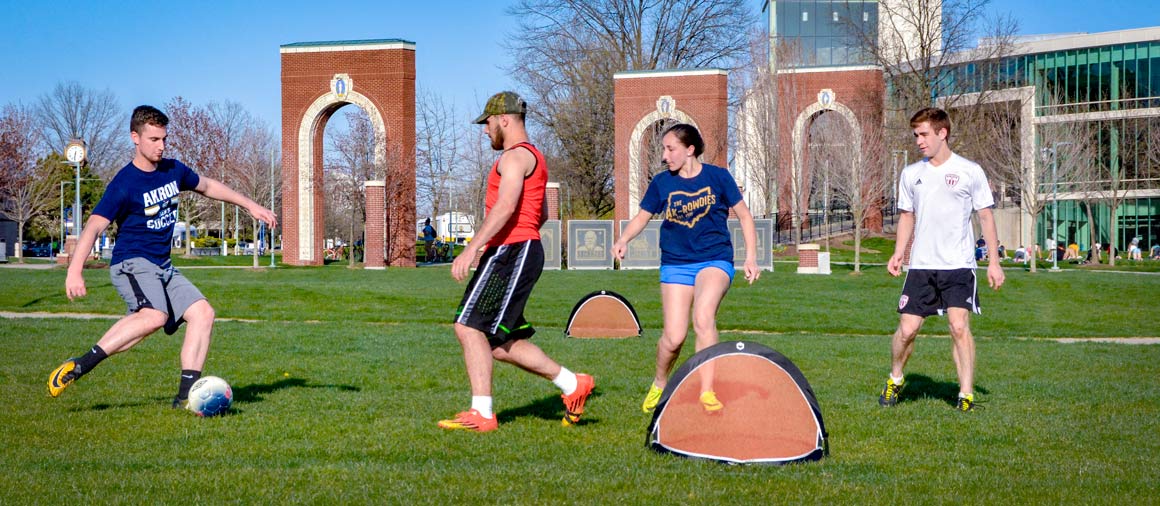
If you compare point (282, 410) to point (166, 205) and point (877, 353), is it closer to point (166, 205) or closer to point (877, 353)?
point (166, 205)

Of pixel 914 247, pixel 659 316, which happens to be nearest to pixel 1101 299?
pixel 659 316

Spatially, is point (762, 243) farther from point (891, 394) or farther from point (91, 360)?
point (91, 360)

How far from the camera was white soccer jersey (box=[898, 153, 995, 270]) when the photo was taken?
7699mm

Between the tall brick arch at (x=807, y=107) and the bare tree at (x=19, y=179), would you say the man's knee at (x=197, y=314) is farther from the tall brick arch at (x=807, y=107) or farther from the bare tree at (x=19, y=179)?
the bare tree at (x=19, y=179)

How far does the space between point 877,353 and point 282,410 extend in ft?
23.7

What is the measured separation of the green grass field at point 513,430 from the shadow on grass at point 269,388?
34 mm

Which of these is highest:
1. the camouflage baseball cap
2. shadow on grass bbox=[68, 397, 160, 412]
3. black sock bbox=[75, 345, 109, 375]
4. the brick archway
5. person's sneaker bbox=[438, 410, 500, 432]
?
the brick archway

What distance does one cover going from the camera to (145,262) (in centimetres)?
720

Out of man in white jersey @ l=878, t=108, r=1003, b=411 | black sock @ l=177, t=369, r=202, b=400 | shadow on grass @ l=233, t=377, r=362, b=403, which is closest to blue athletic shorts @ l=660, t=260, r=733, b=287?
man in white jersey @ l=878, t=108, r=1003, b=411

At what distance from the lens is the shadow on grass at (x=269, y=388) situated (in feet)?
26.8

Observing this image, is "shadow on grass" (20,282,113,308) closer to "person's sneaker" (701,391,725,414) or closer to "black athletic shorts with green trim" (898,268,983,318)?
"black athletic shorts with green trim" (898,268,983,318)

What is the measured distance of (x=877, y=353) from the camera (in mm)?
12273

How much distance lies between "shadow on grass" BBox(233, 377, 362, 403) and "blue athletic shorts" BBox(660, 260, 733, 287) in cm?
282

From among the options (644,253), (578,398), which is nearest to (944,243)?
(578,398)
